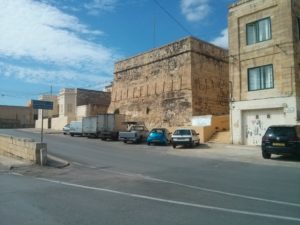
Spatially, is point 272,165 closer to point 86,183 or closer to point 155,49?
point 86,183

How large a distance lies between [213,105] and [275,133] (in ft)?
77.4

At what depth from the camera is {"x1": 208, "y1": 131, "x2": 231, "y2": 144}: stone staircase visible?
98.3 feet

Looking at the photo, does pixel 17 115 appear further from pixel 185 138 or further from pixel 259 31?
pixel 259 31

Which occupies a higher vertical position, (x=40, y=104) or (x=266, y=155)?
(x=40, y=104)

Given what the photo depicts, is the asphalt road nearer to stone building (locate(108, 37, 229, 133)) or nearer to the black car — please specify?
the black car

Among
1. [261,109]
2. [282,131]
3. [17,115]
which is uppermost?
[17,115]

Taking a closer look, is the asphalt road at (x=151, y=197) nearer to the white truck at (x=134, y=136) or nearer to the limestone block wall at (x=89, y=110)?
the white truck at (x=134, y=136)

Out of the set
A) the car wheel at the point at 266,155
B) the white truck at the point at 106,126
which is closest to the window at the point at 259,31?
the car wheel at the point at 266,155


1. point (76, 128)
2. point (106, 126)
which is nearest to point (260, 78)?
point (106, 126)

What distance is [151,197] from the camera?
9047 millimetres

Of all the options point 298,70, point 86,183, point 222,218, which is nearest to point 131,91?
point 298,70

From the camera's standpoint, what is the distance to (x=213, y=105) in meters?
42.3

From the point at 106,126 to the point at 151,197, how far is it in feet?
101

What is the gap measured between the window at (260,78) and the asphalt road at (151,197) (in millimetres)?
12941
